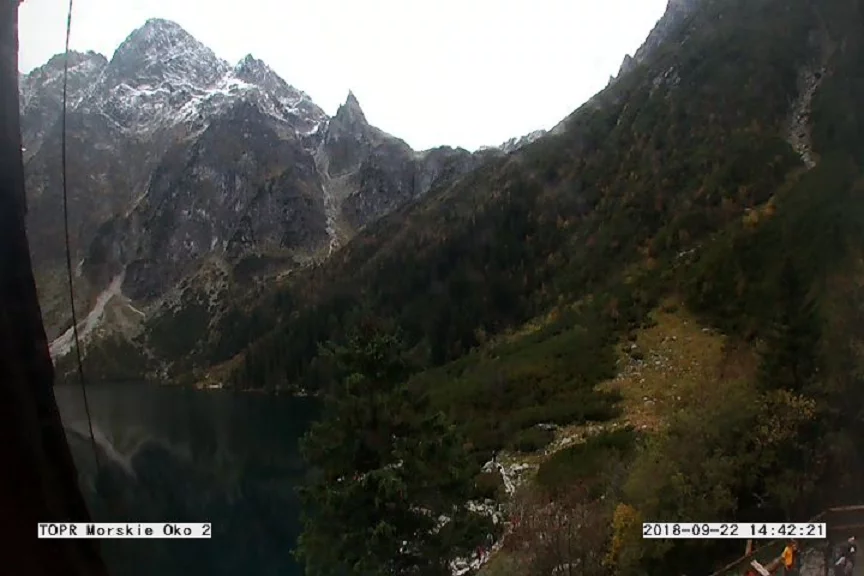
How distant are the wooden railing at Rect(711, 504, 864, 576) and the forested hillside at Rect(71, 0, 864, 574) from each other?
1.37 metres

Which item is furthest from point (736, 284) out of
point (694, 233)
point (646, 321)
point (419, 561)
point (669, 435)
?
point (419, 561)

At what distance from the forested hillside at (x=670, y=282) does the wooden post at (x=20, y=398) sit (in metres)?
16.9

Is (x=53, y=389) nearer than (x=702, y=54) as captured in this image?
Yes

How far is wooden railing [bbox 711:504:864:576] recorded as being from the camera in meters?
15.9

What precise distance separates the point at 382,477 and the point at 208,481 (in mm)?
50220

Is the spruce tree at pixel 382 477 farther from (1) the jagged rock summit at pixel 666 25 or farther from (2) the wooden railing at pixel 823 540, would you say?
(1) the jagged rock summit at pixel 666 25

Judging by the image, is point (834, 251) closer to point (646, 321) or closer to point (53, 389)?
point (646, 321)

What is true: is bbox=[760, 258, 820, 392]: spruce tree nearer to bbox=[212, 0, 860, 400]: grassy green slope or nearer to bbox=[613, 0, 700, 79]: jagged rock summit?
bbox=[212, 0, 860, 400]: grassy green slope

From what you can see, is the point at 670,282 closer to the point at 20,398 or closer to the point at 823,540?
the point at 823,540

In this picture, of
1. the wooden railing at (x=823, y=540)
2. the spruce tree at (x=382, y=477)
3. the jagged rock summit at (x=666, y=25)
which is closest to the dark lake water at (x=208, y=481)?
the spruce tree at (x=382, y=477)

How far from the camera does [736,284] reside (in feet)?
170

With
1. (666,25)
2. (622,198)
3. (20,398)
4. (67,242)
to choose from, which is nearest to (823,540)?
(67,242)

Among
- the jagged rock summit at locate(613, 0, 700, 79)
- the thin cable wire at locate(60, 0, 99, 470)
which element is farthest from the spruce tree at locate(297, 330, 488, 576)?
the jagged rock summit at locate(613, 0, 700, 79)

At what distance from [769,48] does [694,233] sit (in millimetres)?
35285
